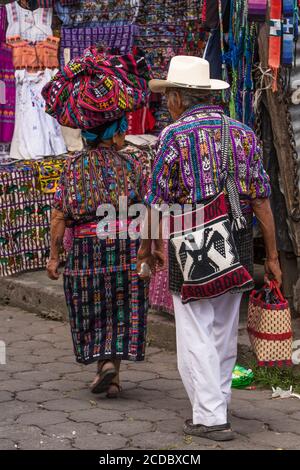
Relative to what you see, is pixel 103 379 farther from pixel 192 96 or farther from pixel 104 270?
pixel 192 96

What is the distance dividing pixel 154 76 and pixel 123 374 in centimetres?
356

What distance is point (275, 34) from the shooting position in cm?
668

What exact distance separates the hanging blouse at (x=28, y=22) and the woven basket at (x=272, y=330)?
504 centimetres

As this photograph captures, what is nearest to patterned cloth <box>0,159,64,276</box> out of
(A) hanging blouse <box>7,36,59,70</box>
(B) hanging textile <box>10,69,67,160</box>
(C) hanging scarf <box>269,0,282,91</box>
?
(B) hanging textile <box>10,69,67,160</box>

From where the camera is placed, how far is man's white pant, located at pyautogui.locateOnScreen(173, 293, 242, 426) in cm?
521

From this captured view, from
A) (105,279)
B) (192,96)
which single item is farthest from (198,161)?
(105,279)

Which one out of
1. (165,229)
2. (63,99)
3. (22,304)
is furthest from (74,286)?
(22,304)

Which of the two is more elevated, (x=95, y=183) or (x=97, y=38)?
(x=97, y=38)

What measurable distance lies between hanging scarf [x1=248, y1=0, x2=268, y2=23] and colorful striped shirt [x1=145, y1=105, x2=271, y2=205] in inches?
61.7

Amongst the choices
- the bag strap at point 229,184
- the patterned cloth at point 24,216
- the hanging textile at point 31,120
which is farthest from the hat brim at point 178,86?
the hanging textile at point 31,120

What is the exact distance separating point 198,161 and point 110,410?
1.58m

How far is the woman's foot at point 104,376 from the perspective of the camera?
20.2 ft

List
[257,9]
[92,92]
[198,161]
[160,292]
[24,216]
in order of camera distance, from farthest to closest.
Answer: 1. [24,216]
2. [160,292]
3. [257,9]
4. [92,92]
5. [198,161]
